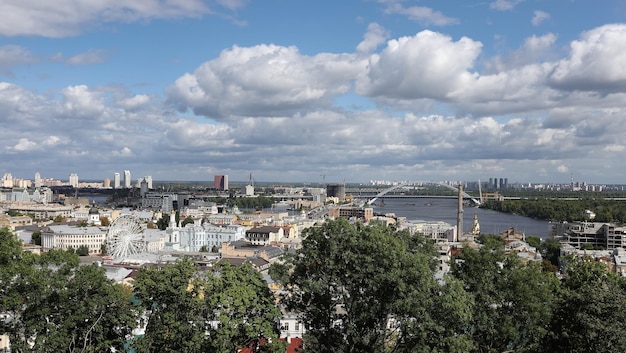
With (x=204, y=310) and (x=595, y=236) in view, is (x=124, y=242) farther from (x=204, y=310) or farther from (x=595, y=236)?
(x=595, y=236)

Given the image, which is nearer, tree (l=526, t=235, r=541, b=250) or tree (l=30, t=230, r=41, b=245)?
tree (l=526, t=235, r=541, b=250)

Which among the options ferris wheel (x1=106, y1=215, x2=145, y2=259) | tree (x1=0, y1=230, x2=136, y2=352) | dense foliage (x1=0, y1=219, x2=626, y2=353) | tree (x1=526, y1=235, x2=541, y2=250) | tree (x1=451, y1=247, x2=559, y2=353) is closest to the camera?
dense foliage (x1=0, y1=219, x2=626, y2=353)

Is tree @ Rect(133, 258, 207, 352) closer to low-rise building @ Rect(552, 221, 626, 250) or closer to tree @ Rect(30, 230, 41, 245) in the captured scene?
tree @ Rect(30, 230, 41, 245)

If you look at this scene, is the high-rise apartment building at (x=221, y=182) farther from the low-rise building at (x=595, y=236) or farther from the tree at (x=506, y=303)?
the tree at (x=506, y=303)

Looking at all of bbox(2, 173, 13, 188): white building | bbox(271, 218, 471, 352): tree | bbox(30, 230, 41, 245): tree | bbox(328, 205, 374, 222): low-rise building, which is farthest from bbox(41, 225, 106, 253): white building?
bbox(2, 173, 13, 188): white building

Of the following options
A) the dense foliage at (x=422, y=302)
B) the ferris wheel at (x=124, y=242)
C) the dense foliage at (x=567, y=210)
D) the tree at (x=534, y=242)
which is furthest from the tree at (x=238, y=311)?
the dense foliage at (x=567, y=210)

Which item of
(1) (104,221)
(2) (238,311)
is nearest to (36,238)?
(1) (104,221)
